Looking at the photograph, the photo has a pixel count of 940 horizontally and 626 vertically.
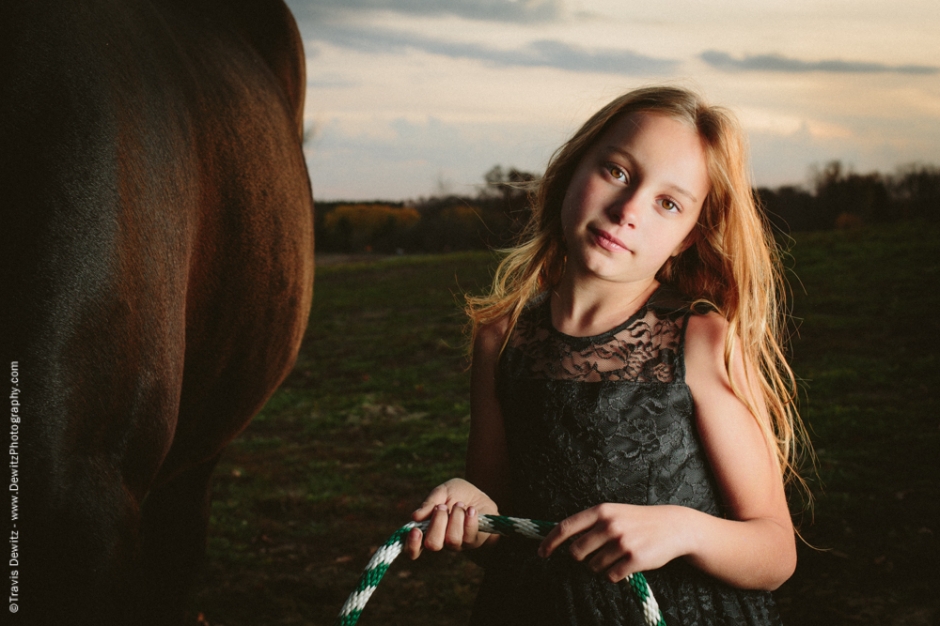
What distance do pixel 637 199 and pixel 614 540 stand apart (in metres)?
0.66

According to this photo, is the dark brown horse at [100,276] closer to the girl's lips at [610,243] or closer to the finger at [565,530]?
the finger at [565,530]

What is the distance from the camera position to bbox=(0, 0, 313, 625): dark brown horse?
1110mm

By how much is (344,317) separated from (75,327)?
12064mm

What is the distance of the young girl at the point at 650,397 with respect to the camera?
4.81 feet

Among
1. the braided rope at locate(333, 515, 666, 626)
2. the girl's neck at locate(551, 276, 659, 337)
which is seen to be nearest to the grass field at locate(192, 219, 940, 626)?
the girl's neck at locate(551, 276, 659, 337)

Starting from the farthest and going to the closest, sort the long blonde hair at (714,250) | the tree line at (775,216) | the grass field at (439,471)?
1. the tree line at (775,216)
2. the grass field at (439,471)
3. the long blonde hair at (714,250)

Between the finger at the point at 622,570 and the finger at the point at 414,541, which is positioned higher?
the finger at the point at 414,541

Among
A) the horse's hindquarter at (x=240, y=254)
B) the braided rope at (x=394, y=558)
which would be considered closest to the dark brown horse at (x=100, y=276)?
the horse's hindquarter at (x=240, y=254)

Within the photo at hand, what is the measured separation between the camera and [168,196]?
5.27 ft

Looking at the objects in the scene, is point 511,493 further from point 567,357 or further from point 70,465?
point 70,465

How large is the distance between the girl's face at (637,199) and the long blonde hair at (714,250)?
0.20 ft

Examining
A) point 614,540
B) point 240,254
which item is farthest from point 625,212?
point 240,254

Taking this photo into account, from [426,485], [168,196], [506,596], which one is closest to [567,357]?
[506,596]

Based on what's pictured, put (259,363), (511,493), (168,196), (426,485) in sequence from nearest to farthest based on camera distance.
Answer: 1. (168,196)
2. (511,493)
3. (259,363)
4. (426,485)
